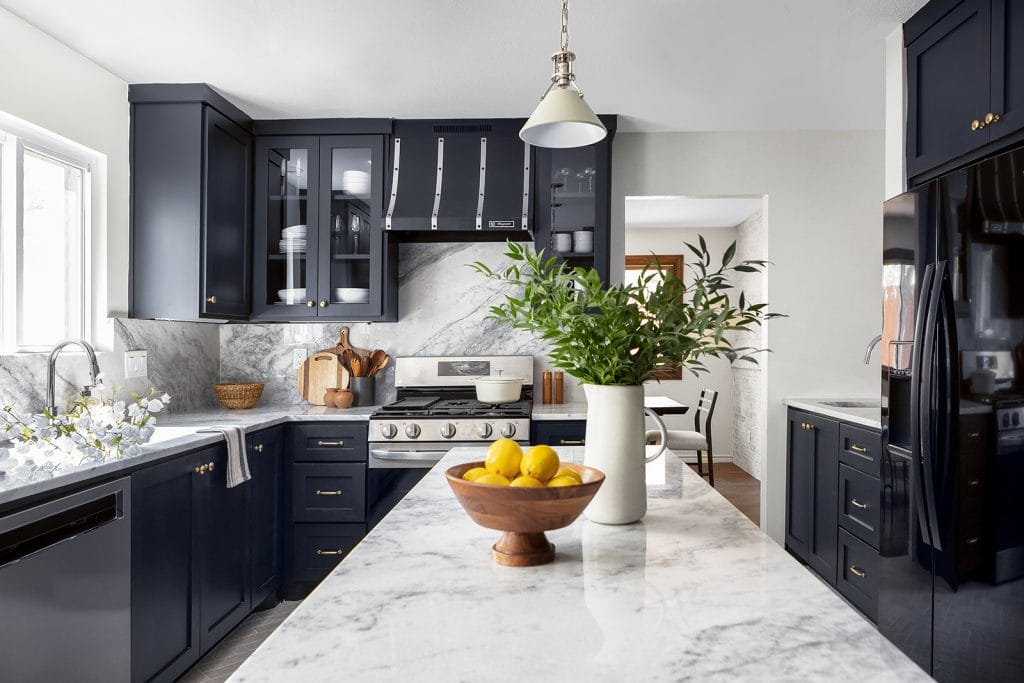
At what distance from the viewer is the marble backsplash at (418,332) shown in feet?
13.1

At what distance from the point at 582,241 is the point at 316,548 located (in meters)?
2.05

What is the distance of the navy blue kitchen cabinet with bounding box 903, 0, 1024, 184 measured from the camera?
2.00 m

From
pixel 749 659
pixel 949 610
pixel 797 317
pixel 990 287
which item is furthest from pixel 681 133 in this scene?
pixel 749 659

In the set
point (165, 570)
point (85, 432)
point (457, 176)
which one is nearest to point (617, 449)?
point (85, 432)

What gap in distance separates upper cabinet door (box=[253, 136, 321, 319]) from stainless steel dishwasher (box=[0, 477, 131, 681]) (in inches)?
64.8

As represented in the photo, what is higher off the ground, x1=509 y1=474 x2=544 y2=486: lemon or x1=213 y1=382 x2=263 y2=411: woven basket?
x1=509 y1=474 x2=544 y2=486: lemon

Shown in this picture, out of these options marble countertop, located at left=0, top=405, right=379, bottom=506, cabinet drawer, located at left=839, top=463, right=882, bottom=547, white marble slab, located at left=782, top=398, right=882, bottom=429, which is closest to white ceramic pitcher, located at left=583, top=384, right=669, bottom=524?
marble countertop, located at left=0, top=405, right=379, bottom=506

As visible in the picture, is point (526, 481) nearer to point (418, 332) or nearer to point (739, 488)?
point (418, 332)

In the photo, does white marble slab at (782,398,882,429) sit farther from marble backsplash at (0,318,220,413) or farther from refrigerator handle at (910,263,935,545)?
marble backsplash at (0,318,220,413)

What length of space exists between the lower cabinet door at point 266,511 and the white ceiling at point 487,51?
5.35 feet

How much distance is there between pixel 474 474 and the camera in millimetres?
1132

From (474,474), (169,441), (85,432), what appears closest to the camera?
(474,474)

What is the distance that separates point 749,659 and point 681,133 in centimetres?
355

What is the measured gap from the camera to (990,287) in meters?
1.82
